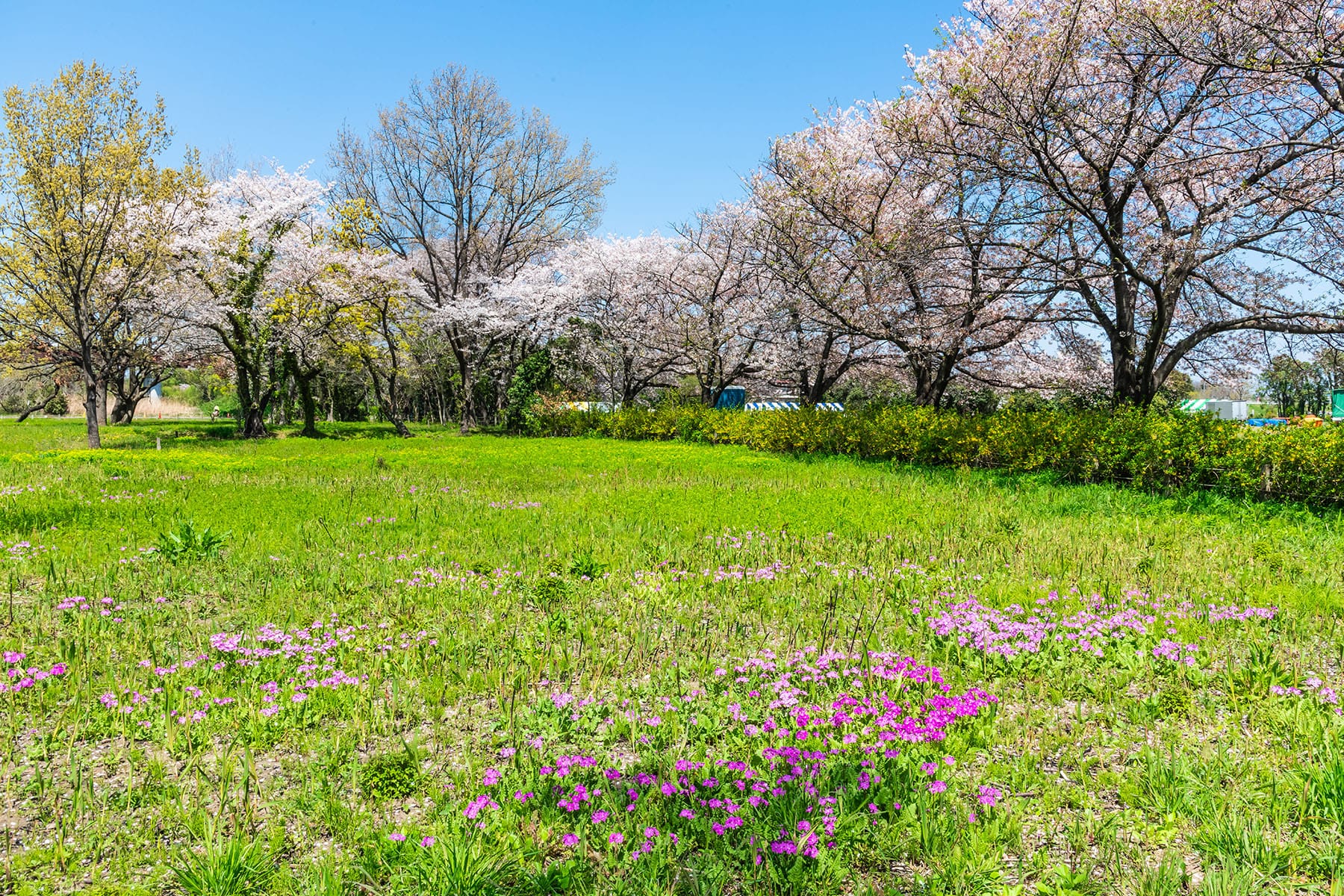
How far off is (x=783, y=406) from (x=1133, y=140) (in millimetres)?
17551

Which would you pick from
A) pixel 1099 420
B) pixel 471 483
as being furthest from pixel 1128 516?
pixel 471 483

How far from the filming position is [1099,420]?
12352 millimetres

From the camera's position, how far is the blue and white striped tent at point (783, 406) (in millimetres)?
21734

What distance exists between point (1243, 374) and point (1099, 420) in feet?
41.3

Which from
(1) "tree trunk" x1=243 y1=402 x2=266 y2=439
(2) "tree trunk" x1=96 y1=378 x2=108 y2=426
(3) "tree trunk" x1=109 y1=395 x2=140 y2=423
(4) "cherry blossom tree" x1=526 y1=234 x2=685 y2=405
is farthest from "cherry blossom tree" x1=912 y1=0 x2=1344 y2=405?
(3) "tree trunk" x1=109 y1=395 x2=140 y2=423

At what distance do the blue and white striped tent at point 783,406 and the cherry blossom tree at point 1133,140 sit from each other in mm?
7987

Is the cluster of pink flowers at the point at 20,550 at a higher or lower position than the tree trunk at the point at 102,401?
lower

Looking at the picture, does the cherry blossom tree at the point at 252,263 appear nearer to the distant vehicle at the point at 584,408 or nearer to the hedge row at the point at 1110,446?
the distant vehicle at the point at 584,408

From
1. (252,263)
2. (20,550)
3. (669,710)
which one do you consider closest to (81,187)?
(252,263)

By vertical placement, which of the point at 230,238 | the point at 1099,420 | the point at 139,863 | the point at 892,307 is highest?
the point at 230,238

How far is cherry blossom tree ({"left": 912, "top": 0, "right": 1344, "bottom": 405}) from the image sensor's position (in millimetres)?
12203

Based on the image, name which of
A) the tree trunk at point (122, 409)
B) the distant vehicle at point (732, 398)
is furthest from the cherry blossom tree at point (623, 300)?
the tree trunk at point (122, 409)

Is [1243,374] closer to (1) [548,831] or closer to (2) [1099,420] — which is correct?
(2) [1099,420]

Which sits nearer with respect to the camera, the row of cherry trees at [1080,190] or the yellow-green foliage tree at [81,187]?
the row of cherry trees at [1080,190]
